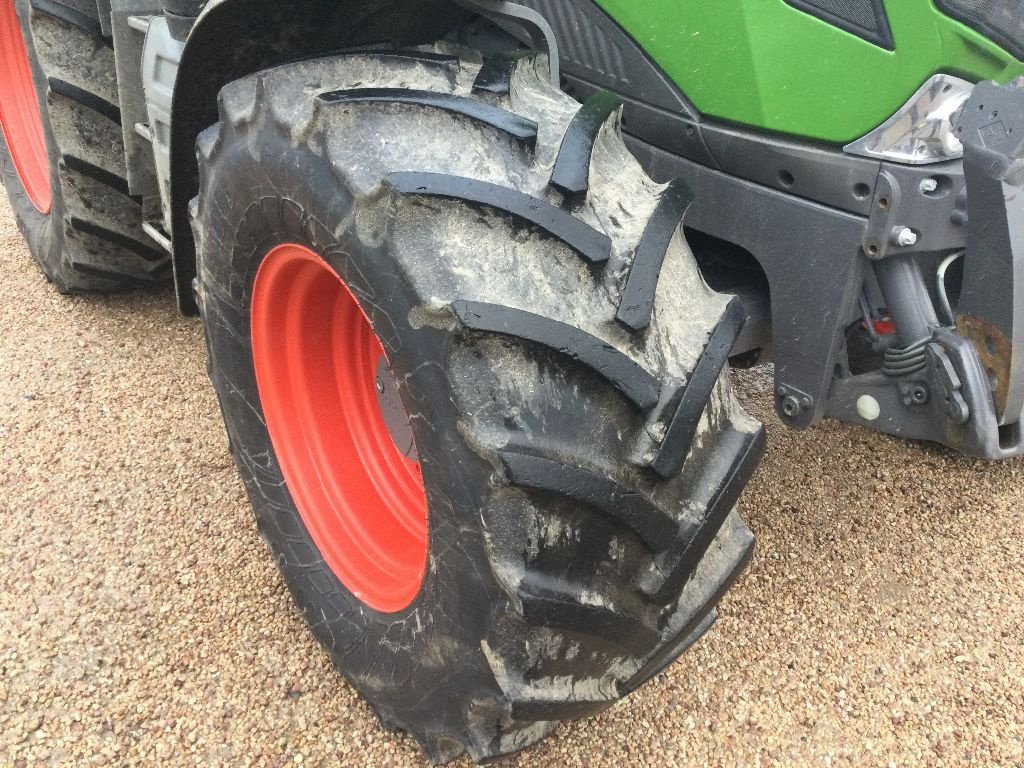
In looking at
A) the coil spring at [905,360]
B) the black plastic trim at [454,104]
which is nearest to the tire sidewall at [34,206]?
the black plastic trim at [454,104]

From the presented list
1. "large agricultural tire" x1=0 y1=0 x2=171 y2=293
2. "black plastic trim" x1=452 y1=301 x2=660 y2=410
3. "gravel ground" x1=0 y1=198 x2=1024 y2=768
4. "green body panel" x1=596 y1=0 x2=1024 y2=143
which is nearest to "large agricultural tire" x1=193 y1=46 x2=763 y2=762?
"black plastic trim" x1=452 y1=301 x2=660 y2=410

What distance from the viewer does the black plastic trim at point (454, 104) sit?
1048 millimetres

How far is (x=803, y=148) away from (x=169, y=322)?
2.07 meters

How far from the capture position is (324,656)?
62.4 inches

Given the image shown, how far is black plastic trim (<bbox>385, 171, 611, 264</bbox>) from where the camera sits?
0.98 m

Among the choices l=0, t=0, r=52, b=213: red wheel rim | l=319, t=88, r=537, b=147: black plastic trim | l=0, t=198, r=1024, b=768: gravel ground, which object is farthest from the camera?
l=0, t=0, r=52, b=213: red wheel rim

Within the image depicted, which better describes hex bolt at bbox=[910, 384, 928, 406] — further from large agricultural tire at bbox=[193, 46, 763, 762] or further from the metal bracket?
the metal bracket

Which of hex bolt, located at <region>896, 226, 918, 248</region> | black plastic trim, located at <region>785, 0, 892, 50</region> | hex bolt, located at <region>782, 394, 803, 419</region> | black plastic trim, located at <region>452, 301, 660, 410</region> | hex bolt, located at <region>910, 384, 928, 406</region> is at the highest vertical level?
black plastic trim, located at <region>785, 0, 892, 50</region>

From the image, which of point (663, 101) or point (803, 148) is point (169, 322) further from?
point (803, 148)

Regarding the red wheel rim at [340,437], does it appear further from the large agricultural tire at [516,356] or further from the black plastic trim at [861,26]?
the black plastic trim at [861,26]

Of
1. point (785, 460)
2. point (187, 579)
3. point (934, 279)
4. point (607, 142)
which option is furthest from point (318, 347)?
point (785, 460)

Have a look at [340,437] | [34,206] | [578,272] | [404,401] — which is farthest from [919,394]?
[34,206]

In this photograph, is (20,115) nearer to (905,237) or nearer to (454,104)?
(454,104)

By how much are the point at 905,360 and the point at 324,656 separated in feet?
3.71
